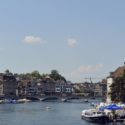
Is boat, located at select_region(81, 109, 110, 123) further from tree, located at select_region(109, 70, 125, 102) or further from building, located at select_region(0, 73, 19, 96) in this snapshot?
building, located at select_region(0, 73, 19, 96)

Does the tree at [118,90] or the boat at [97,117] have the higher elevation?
the tree at [118,90]

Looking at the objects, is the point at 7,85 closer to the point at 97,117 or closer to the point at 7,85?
the point at 7,85

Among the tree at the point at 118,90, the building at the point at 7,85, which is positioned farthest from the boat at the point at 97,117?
the building at the point at 7,85

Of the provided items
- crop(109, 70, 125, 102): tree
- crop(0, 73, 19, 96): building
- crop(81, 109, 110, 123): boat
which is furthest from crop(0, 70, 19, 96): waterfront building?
crop(81, 109, 110, 123): boat

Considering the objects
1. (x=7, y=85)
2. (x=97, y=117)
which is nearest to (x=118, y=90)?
(x=97, y=117)

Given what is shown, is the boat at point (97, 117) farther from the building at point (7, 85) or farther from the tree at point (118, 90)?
the building at point (7, 85)

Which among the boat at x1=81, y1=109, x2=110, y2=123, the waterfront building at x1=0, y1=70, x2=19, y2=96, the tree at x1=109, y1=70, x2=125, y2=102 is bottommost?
the boat at x1=81, y1=109, x2=110, y2=123

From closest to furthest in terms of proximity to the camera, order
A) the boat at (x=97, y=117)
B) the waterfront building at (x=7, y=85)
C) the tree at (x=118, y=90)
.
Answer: the boat at (x=97, y=117) → the tree at (x=118, y=90) → the waterfront building at (x=7, y=85)

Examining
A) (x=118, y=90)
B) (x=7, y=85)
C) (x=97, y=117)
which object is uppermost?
(x=7, y=85)

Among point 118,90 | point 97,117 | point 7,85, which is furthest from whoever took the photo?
point 7,85

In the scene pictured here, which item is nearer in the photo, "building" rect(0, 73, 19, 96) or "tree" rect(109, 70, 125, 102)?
"tree" rect(109, 70, 125, 102)

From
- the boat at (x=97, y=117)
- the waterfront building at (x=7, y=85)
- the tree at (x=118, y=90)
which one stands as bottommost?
the boat at (x=97, y=117)

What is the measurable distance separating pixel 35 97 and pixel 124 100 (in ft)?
266

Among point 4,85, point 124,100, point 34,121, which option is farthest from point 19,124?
point 4,85
